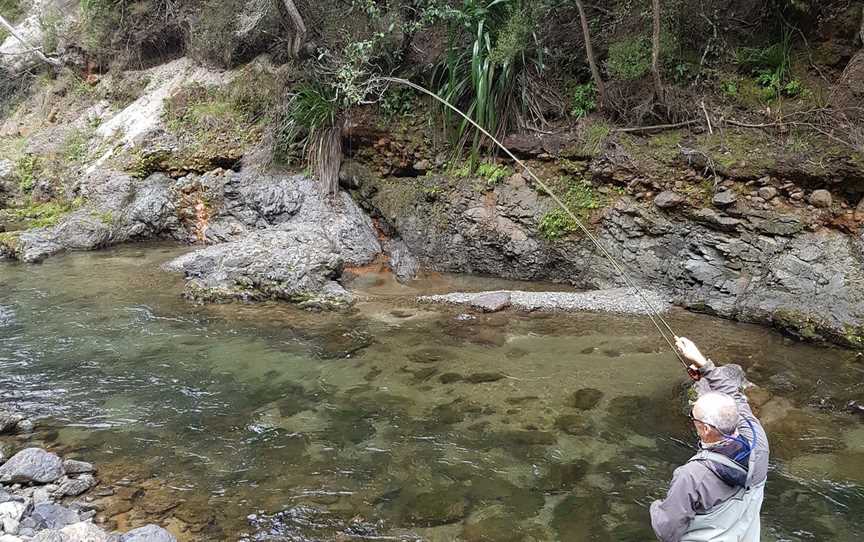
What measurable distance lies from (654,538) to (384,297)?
4.65 meters

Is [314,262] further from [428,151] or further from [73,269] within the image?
[73,269]

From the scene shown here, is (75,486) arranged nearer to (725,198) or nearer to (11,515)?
(11,515)

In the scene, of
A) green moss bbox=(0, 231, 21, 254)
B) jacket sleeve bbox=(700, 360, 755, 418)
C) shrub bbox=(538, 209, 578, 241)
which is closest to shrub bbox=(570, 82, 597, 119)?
shrub bbox=(538, 209, 578, 241)

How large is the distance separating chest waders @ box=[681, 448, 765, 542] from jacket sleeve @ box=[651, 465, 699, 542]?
0.05 metres

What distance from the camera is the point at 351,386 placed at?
498 cm

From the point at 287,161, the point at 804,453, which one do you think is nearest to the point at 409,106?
the point at 287,161

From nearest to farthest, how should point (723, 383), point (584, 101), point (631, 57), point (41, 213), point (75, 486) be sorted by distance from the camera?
1. point (723, 383)
2. point (75, 486)
3. point (631, 57)
4. point (584, 101)
5. point (41, 213)

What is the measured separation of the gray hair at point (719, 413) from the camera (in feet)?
7.06

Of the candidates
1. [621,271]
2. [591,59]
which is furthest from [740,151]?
[621,271]

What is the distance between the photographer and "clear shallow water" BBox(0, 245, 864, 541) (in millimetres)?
3375

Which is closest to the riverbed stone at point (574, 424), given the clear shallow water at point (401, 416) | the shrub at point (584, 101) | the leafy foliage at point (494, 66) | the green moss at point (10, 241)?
the clear shallow water at point (401, 416)

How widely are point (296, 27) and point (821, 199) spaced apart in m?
8.05

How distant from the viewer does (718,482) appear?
217cm

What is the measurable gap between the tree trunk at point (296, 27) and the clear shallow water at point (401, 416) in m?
5.08
